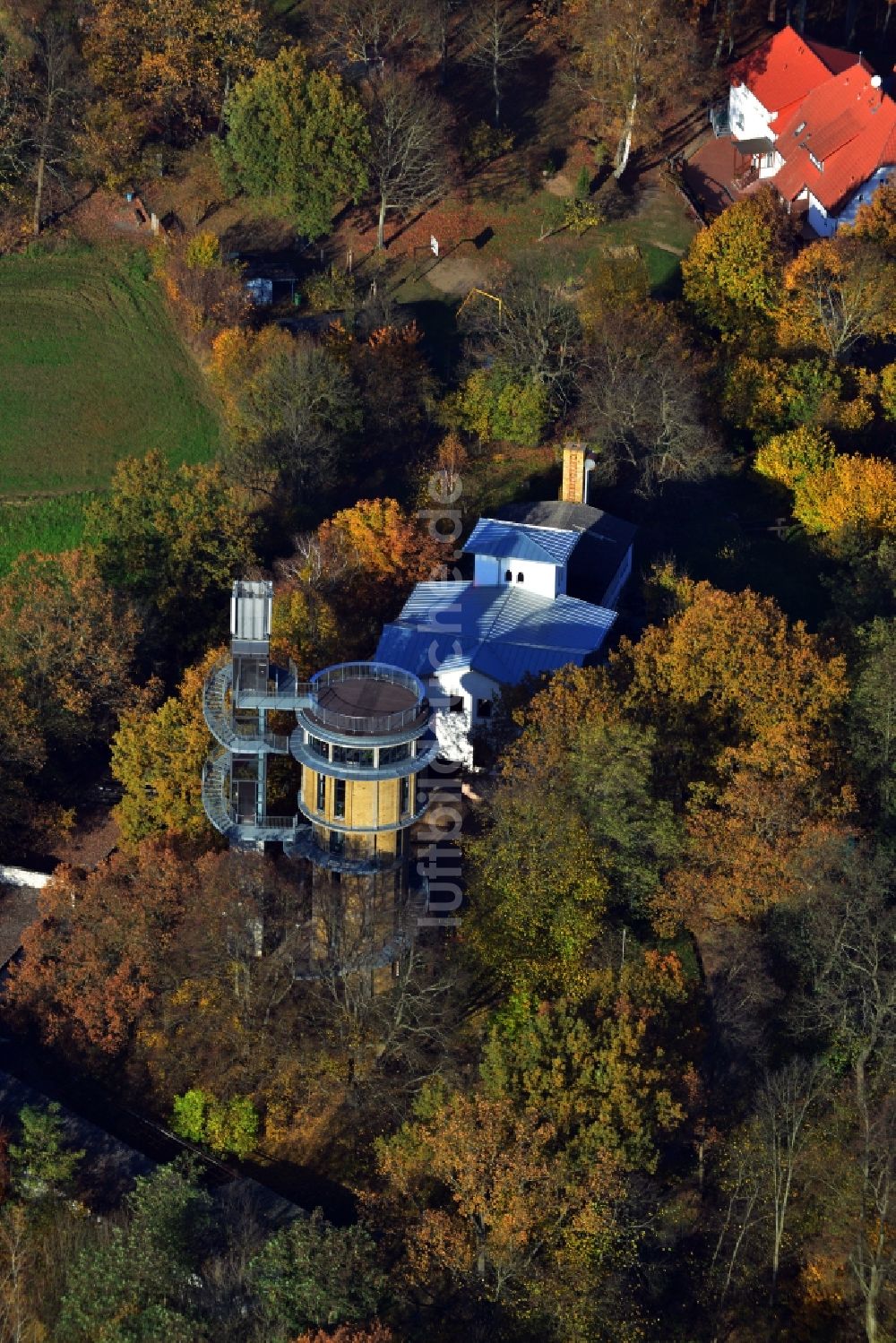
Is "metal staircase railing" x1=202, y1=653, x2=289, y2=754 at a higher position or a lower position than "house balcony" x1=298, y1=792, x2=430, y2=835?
higher

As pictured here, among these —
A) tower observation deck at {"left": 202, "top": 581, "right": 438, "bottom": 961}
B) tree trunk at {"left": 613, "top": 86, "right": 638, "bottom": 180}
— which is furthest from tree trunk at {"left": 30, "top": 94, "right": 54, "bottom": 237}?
tower observation deck at {"left": 202, "top": 581, "right": 438, "bottom": 961}

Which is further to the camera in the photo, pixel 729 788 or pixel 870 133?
pixel 870 133

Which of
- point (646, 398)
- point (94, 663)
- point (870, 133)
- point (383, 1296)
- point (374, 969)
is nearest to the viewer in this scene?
point (383, 1296)

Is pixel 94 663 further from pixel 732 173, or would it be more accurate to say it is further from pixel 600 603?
pixel 732 173

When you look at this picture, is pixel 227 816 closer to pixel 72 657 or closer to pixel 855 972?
pixel 72 657

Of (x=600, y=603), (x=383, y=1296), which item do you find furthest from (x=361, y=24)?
(x=383, y=1296)

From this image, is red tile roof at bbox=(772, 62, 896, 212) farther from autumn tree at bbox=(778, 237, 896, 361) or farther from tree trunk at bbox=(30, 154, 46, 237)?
tree trunk at bbox=(30, 154, 46, 237)
